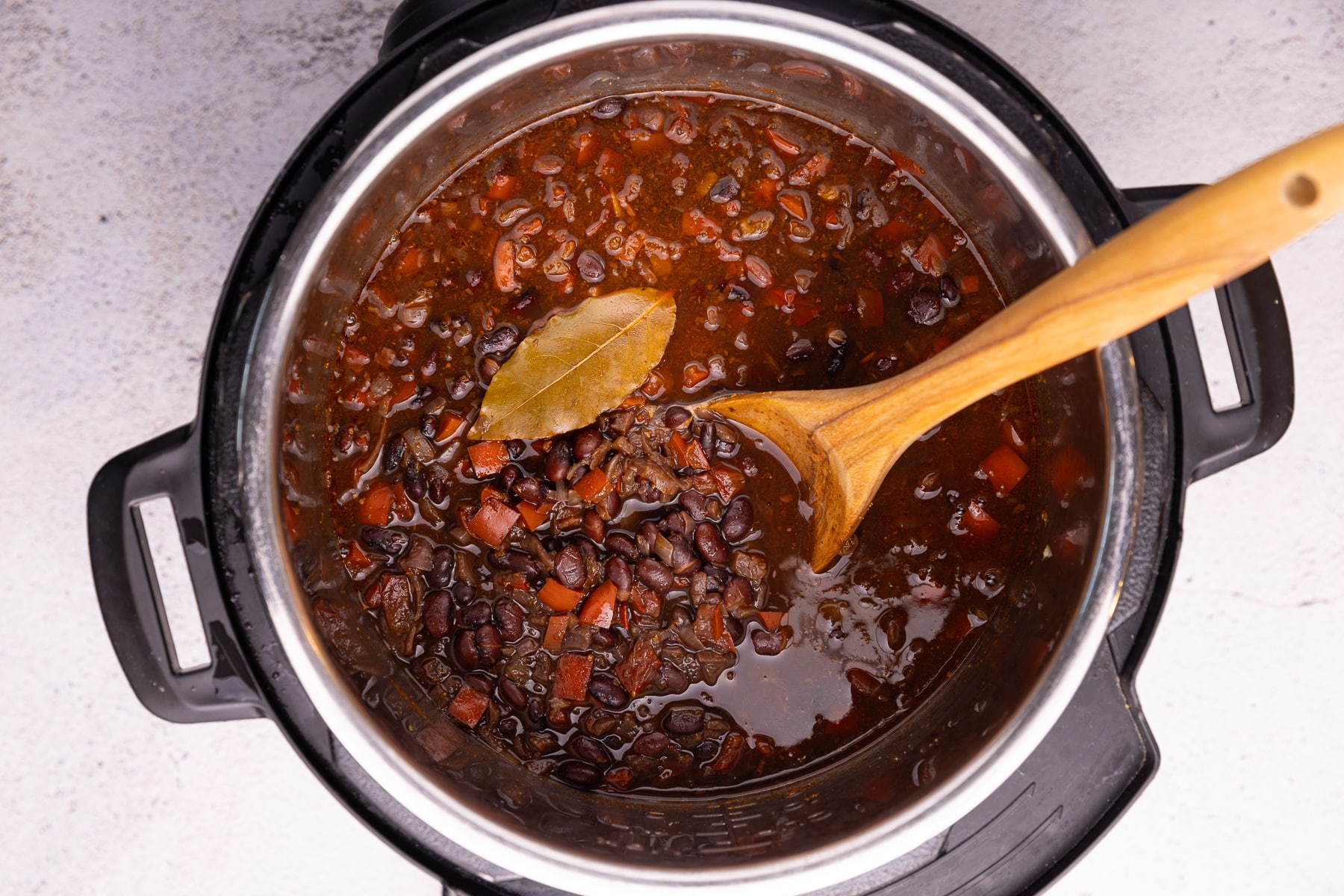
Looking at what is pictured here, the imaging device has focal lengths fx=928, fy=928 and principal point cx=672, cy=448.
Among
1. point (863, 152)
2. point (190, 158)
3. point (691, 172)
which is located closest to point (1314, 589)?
point (863, 152)

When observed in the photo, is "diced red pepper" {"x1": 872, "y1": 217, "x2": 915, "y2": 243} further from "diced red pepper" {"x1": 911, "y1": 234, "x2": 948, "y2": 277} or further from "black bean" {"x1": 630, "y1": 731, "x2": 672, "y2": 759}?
"black bean" {"x1": 630, "y1": 731, "x2": 672, "y2": 759}

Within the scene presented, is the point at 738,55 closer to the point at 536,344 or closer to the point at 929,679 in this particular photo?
the point at 536,344

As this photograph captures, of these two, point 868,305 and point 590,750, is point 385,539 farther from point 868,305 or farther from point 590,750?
point 868,305

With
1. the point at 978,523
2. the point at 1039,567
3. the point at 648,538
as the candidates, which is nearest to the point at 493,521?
the point at 648,538

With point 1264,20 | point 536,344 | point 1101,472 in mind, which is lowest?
point 1101,472

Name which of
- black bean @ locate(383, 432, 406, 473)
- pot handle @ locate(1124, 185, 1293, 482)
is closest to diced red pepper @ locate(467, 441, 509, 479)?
black bean @ locate(383, 432, 406, 473)
